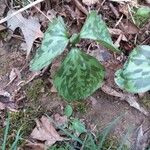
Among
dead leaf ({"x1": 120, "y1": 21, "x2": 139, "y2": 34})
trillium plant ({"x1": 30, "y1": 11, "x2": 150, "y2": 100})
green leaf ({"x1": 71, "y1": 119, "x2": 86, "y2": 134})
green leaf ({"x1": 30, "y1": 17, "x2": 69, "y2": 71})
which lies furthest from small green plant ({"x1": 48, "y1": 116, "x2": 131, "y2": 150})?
dead leaf ({"x1": 120, "y1": 21, "x2": 139, "y2": 34})

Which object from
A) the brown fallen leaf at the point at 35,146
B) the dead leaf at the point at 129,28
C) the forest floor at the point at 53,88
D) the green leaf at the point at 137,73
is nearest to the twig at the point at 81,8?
the forest floor at the point at 53,88

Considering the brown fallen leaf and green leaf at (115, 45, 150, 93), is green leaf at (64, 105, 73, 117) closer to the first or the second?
the brown fallen leaf

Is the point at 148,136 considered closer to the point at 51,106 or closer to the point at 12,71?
the point at 51,106

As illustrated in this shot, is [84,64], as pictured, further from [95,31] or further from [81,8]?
[81,8]

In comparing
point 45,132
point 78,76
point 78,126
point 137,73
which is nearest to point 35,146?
point 45,132

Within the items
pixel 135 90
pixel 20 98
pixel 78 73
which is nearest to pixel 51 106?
pixel 20 98

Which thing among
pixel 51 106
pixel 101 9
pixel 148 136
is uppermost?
pixel 101 9

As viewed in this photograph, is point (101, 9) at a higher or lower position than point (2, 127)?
higher
